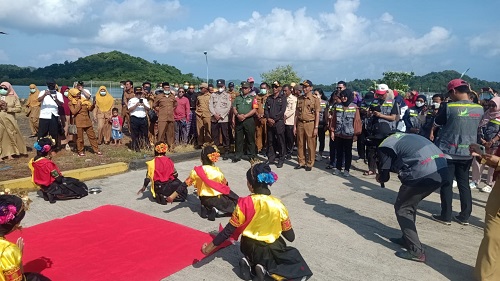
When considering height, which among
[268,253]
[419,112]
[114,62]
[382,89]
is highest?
[114,62]

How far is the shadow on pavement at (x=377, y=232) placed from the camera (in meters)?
4.00

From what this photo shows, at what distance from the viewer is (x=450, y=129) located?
514cm

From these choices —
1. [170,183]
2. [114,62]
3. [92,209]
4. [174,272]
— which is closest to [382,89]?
[170,183]

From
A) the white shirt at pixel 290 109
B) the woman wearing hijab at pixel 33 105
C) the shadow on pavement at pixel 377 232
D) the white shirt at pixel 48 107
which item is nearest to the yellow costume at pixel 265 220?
the shadow on pavement at pixel 377 232

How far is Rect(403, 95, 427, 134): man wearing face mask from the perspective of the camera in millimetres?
8367

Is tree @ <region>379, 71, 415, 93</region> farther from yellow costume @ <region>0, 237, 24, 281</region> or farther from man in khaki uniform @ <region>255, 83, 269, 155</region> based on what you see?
yellow costume @ <region>0, 237, 24, 281</region>

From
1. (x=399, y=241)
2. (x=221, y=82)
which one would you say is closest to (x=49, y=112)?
(x=221, y=82)

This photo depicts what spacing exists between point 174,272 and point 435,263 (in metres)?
2.97

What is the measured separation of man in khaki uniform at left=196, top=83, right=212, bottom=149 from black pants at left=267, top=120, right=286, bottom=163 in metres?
2.12

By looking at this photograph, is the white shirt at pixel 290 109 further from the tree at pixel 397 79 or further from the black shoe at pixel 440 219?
the tree at pixel 397 79

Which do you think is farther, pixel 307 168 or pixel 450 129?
A: pixel 307 168

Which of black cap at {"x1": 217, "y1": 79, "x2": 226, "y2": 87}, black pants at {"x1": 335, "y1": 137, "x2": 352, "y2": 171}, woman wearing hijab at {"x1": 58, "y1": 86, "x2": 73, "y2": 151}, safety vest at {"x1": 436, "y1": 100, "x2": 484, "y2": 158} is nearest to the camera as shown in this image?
safety vest at {"x1": 436, "y1": 100, "x2": 484, "y2": 158}

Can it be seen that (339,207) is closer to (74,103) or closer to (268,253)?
(268,253)

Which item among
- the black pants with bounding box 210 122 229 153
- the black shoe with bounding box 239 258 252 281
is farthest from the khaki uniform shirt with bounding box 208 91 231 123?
the black shoe with bounding box 239 258 252 281
